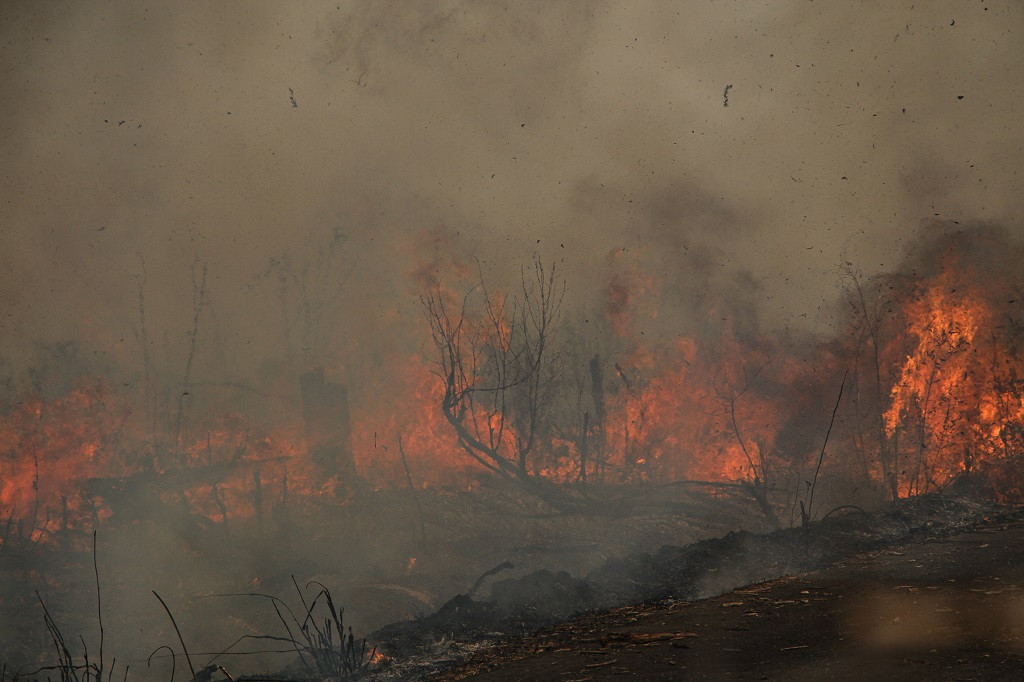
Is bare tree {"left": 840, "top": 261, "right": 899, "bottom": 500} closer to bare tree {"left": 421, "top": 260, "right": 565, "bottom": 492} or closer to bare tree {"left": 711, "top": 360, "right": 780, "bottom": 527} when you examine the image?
bare tree {"left": 711, "top": 360, "right": 780, "bottom": 527}

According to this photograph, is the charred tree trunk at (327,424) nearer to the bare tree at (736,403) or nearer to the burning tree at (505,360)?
the burning tree at (505,360)

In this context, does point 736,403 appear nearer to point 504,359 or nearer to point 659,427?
point 659,427

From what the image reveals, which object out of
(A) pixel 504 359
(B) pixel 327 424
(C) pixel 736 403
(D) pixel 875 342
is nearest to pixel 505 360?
(A) pixel 504 359

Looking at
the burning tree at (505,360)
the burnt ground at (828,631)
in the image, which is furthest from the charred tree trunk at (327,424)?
the burnt ground at (828,631)

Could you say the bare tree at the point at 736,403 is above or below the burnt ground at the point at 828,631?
above

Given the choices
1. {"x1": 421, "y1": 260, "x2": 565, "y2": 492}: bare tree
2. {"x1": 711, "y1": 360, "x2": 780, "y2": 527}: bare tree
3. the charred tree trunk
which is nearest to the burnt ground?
{"x1": 711, "y1": 360, "x2": 780, "y2": 527}: bare tree

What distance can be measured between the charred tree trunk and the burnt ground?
10446 millimetres

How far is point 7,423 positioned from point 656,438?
45.9ft

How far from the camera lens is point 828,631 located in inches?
235

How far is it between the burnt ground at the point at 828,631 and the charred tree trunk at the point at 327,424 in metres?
10.4

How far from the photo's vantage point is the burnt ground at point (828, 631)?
508cm

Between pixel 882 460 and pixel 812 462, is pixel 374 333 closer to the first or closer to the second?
pixel 812 462

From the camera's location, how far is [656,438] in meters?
16.2

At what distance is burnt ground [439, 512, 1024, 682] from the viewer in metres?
5.08
